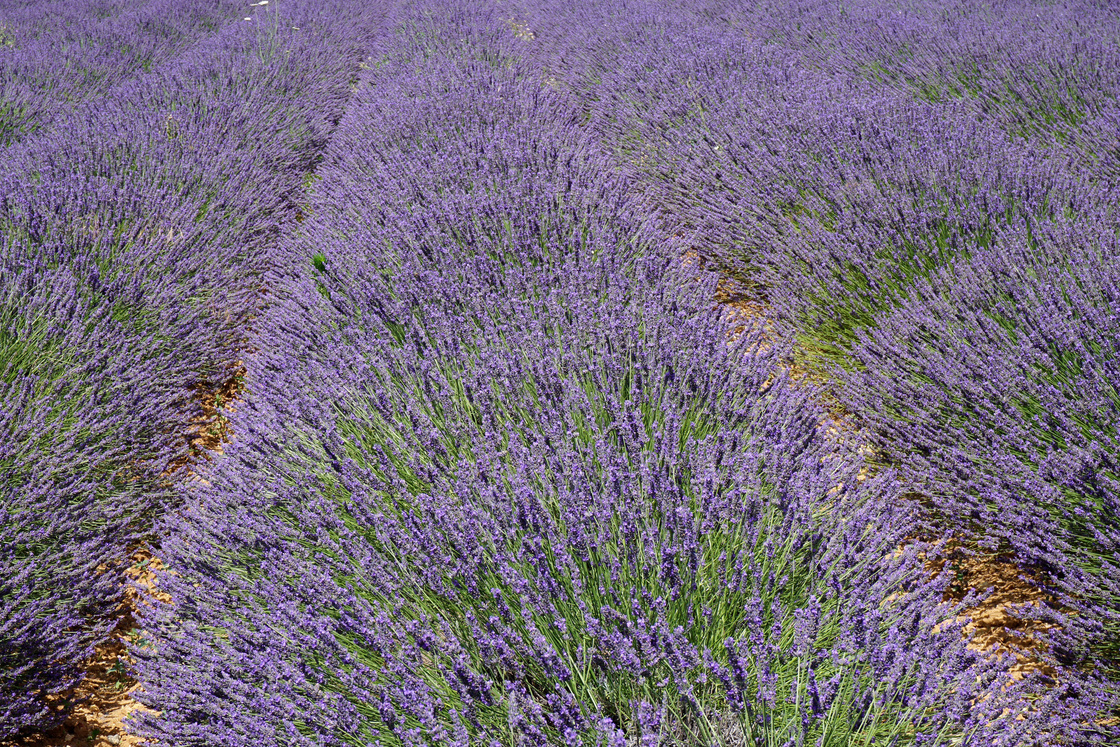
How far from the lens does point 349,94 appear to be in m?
6.10

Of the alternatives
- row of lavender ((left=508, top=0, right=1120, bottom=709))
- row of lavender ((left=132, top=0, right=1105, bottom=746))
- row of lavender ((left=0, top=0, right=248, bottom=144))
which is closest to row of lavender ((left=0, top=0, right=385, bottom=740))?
row of lavender ((left=0, top=0, right=248, bottom=144))

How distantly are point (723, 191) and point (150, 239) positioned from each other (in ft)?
8.72

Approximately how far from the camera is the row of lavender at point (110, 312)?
5.38 ft

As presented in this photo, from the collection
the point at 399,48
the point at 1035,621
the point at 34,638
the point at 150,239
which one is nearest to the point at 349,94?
the point at 399,48

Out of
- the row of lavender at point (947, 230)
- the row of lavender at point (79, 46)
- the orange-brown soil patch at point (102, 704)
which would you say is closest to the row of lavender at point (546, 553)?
the row of lavender at point (947, 230)

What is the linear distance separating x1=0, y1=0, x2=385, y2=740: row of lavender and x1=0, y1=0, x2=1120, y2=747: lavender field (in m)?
0.02

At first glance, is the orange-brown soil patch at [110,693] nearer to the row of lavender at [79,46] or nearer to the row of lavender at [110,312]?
the row of lavender at [110,312]

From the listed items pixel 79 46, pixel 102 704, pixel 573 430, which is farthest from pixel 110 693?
pixel 79 46

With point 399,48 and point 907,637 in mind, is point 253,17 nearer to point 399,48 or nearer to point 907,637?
point 399,48

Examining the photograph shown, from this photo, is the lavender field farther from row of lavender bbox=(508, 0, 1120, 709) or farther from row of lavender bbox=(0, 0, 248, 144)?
row of lavender bbox=(0, 0, 248, 144)

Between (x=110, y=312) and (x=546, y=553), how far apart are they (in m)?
2.00

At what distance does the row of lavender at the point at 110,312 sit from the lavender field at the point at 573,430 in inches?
0.7

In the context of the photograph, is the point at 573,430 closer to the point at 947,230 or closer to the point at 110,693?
the point at 110,693

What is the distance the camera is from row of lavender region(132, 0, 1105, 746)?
107 centimetres
